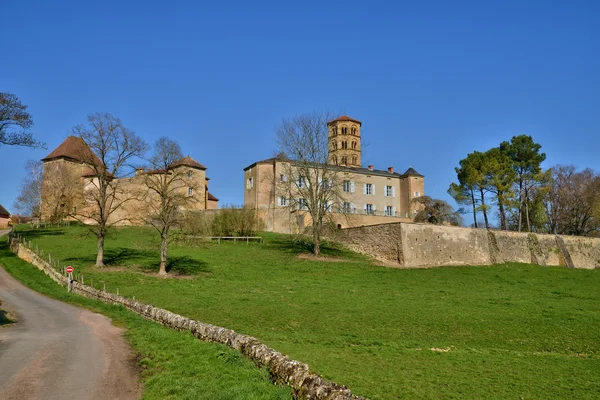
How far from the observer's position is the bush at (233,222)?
50.1m

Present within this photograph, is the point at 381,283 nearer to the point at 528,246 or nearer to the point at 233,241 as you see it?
the point at 233,241

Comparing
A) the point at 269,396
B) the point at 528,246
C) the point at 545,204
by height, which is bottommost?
the point at 269,396

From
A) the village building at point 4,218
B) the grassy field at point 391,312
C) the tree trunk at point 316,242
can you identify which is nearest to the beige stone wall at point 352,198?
the tree trunk at point 316,242

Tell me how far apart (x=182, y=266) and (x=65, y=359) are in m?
23.1

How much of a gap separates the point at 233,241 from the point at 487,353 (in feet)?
116

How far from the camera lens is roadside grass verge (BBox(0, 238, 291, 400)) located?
8940 mm

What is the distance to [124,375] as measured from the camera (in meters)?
11.2

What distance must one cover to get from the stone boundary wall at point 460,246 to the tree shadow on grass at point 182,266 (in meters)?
15.5

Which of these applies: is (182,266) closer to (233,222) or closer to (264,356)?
(233,222)

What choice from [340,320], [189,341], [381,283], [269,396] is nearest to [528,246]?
[381,283]

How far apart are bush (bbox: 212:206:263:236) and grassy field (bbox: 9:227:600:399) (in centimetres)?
472

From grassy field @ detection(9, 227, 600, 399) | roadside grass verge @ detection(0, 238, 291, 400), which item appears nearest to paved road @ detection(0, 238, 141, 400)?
roadside grass verge @ detection(0, 238, 291, 400)

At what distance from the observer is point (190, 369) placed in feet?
36.0

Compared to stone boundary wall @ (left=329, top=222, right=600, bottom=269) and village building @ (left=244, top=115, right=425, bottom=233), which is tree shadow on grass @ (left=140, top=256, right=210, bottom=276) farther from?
village building @ (left=244, top=115, right=425, bottom=233)
